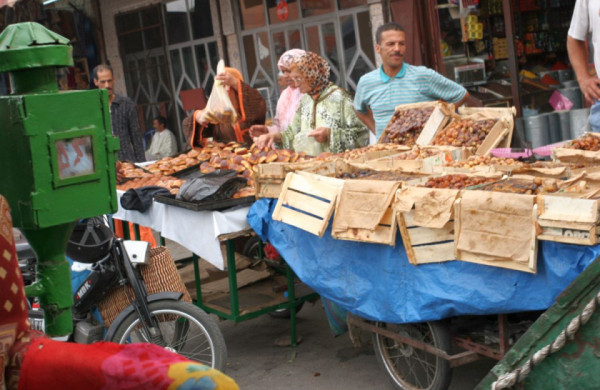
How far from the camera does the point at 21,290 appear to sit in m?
1.46

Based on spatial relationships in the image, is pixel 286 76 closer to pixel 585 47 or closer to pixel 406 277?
pixel 585 47

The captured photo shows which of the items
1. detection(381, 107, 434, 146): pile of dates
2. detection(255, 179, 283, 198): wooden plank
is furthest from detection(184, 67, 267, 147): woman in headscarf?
detection(255, 179, 283, 198): wooden plank

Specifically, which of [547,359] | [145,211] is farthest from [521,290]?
[145,211]

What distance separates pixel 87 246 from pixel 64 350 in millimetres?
2968

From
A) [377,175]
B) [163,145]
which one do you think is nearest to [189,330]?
[377,175]

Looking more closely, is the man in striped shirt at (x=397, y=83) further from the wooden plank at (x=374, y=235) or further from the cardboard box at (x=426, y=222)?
the cardboard box at (x=426, y=222)

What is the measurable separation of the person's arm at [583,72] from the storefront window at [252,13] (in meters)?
6.60

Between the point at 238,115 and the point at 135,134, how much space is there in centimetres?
155

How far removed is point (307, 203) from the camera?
13.2 ft

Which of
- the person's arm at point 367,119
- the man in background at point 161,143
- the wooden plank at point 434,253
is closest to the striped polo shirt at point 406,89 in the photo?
the person's arm at point 367,119

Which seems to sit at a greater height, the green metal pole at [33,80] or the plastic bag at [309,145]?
the green metal pole at [33,80]

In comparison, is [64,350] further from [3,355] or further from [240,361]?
[240,361]

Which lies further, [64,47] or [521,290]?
[521,290]

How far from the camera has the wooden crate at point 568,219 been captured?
9.10ft
